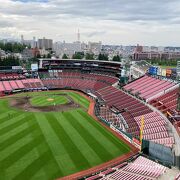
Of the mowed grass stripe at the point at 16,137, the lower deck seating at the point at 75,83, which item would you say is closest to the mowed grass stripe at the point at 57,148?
the mowed grass stripe at the point at 16,137

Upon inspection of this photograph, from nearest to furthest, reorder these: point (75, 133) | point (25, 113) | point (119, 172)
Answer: point (119, 172) → point (75, 133) → point (25, 113)

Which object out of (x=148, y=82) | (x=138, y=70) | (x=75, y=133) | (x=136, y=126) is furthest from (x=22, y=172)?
(x=138, y=70)

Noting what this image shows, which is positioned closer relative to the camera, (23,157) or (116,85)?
(23,157)

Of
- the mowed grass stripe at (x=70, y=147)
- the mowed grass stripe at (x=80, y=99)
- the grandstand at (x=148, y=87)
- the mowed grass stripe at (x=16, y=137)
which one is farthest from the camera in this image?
the mowed grass stripe at (x=80, y=99)

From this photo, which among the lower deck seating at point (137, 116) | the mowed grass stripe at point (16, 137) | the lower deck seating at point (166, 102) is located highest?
the lower deck seating at point (166, 102)

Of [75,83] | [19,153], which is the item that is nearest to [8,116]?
[19,153]

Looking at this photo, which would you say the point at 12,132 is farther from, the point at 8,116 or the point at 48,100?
the point at 48,100

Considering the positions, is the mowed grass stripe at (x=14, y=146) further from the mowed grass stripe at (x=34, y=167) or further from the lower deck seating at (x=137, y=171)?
the lower deck seating at (x=137, y=171)

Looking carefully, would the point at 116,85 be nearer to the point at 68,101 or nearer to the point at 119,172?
the point at 68,101
